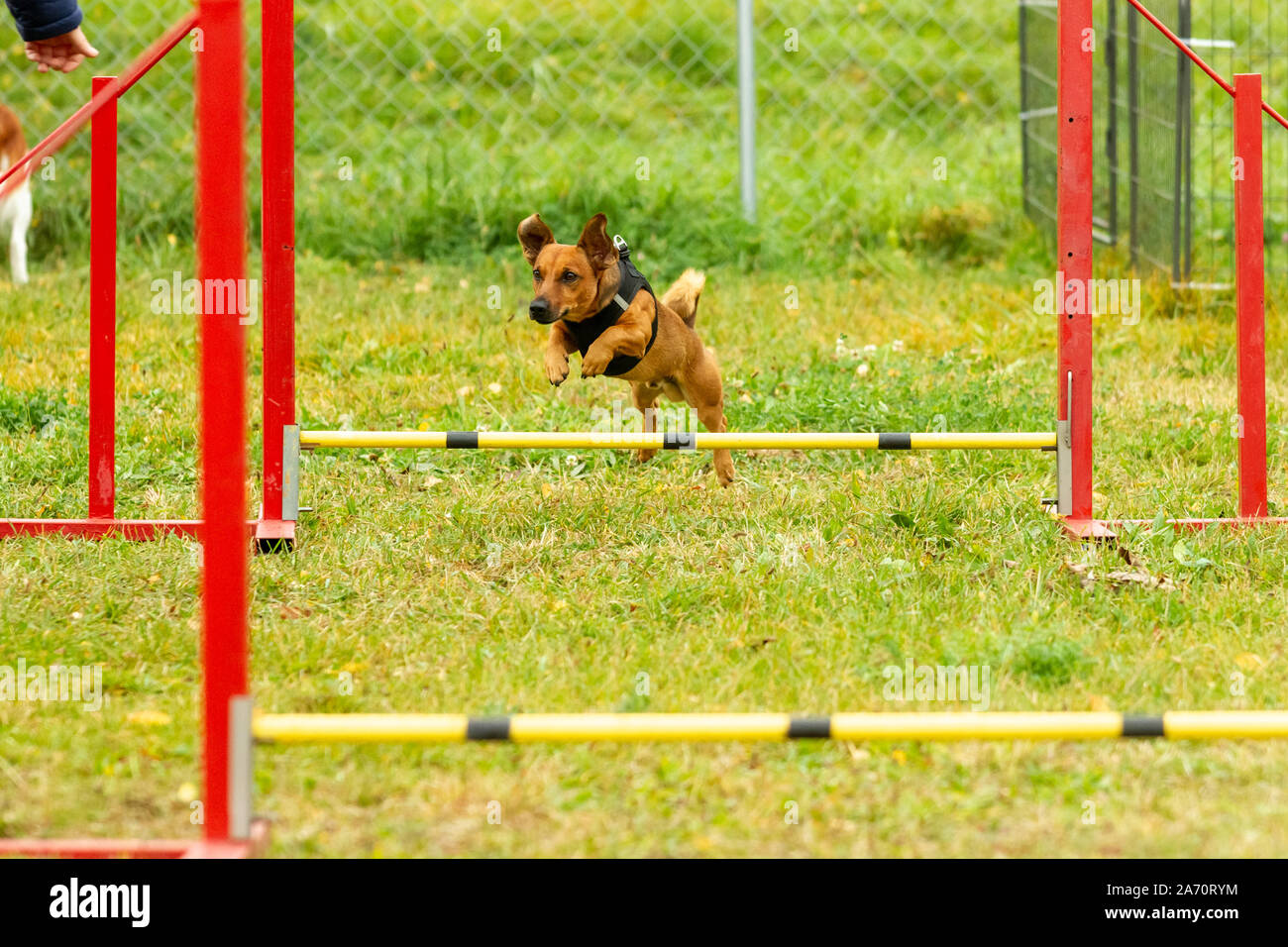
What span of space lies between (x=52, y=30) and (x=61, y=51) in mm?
76

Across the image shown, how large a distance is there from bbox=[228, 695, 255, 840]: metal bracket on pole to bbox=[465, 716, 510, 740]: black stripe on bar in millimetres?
334

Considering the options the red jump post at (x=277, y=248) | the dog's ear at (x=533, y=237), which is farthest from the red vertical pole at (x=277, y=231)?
the dog's ear at (x=533, y=237)

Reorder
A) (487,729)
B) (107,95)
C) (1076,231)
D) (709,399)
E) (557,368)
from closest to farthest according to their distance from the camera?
(487,729)
(107,95)
(1076,231)
(557,368)
(709,399)

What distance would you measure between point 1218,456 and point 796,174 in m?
4.15

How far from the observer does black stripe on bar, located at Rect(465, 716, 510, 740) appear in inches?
82.5

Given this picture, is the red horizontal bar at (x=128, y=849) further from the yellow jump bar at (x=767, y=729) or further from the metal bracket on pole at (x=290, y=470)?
the metal bracket on pole at (x=290, y=470)

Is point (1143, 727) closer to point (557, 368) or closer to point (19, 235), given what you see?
point (557, 368)

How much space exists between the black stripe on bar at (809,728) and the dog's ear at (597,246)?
5.88 feet

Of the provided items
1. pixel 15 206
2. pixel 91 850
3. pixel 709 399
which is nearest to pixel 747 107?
pixel 709 399

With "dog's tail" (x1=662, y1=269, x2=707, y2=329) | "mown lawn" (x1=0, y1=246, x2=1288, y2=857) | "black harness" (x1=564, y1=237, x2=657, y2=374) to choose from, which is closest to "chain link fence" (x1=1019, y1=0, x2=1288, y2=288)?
"mown lawn" (x1=0, y1=246, x2=1288, y2=857)

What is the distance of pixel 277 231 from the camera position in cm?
363

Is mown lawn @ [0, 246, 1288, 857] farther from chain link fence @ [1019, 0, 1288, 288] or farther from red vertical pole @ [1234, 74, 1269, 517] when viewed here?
chain link fence @ [1019, 0, 1288, 288]

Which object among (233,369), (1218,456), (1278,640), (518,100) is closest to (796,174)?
(518,100)

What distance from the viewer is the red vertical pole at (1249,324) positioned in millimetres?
3725
